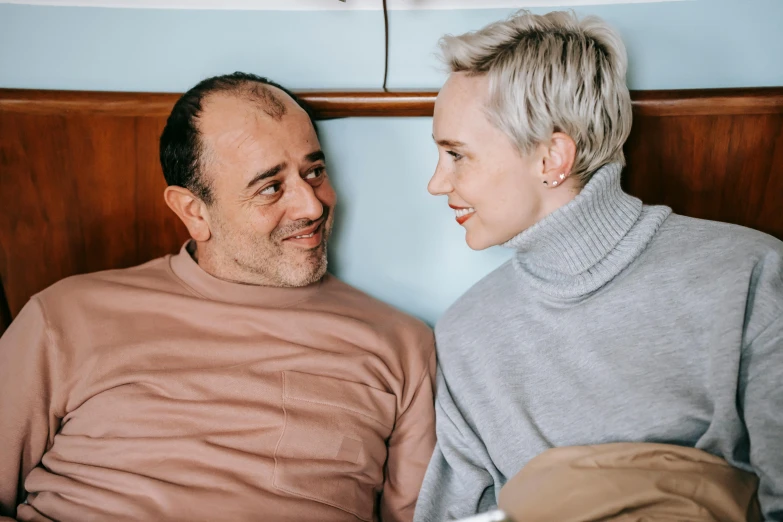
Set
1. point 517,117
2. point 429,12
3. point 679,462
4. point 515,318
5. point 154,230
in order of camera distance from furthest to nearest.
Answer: point 154,230
point 429,12
point 515,318
point 517,117
point 679,462

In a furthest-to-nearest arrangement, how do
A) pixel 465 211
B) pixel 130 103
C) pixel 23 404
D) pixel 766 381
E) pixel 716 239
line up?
pixel 130 103, pixel 465 211, pixel 23 404, pixel 716 239, pixel 766 381

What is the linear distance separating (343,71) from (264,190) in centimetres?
37

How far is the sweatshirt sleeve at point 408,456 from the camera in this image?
117 centimetres

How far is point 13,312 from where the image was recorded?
1.45 meters

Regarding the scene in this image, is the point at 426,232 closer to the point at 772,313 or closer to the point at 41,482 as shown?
the point at 772,313

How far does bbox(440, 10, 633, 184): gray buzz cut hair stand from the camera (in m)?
1.02

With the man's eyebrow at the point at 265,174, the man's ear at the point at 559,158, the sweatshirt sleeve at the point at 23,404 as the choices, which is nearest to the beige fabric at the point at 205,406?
the sweatshirt sleeve at the point at 23,404

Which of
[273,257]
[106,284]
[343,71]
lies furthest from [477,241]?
[106,284]

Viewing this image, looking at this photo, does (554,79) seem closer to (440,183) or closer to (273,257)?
(440,183)

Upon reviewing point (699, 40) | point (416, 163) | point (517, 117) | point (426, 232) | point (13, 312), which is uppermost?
point (699, 40)

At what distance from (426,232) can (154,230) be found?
660 mm

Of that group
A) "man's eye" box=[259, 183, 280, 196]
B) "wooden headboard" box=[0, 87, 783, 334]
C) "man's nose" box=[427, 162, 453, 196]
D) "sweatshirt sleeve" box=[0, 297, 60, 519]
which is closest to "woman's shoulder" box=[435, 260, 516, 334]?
"man's nose" box=[427, 162, 453, 196]

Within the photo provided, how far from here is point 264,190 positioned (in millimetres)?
1187

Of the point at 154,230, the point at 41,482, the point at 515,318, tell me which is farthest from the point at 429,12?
the point at 41,482
